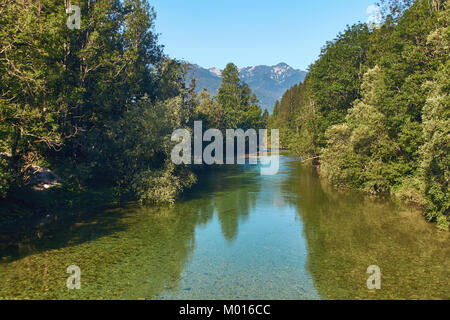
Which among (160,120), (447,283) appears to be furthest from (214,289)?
(160,120)

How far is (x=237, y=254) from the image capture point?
2150 centimetres

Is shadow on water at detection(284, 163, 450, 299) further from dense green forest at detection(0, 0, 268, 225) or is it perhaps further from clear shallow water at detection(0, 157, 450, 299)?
dense green forest at detection(0, 0, 268, 225)

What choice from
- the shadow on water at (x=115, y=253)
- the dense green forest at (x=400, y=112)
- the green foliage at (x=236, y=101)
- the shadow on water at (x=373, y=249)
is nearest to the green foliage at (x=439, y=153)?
the dense green forest at (x=400, y=112)

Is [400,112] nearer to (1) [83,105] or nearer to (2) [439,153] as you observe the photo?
(2) [439,153]

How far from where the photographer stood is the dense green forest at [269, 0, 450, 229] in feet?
80.2

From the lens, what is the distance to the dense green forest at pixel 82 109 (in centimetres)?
2279

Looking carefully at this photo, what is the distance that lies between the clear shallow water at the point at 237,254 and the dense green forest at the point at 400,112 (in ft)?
12.5

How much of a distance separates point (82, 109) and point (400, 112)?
3390cm

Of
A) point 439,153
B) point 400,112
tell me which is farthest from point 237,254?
point 400,112

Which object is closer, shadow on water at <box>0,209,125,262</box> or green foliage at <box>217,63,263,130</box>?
shadow on water at <box>0,209,125,262</box>

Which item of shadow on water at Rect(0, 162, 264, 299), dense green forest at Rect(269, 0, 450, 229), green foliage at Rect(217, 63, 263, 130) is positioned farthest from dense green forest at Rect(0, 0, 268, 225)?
green foliage at Rect(217, 63, 263, 130)

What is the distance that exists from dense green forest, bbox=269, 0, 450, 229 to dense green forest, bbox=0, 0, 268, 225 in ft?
68.5
